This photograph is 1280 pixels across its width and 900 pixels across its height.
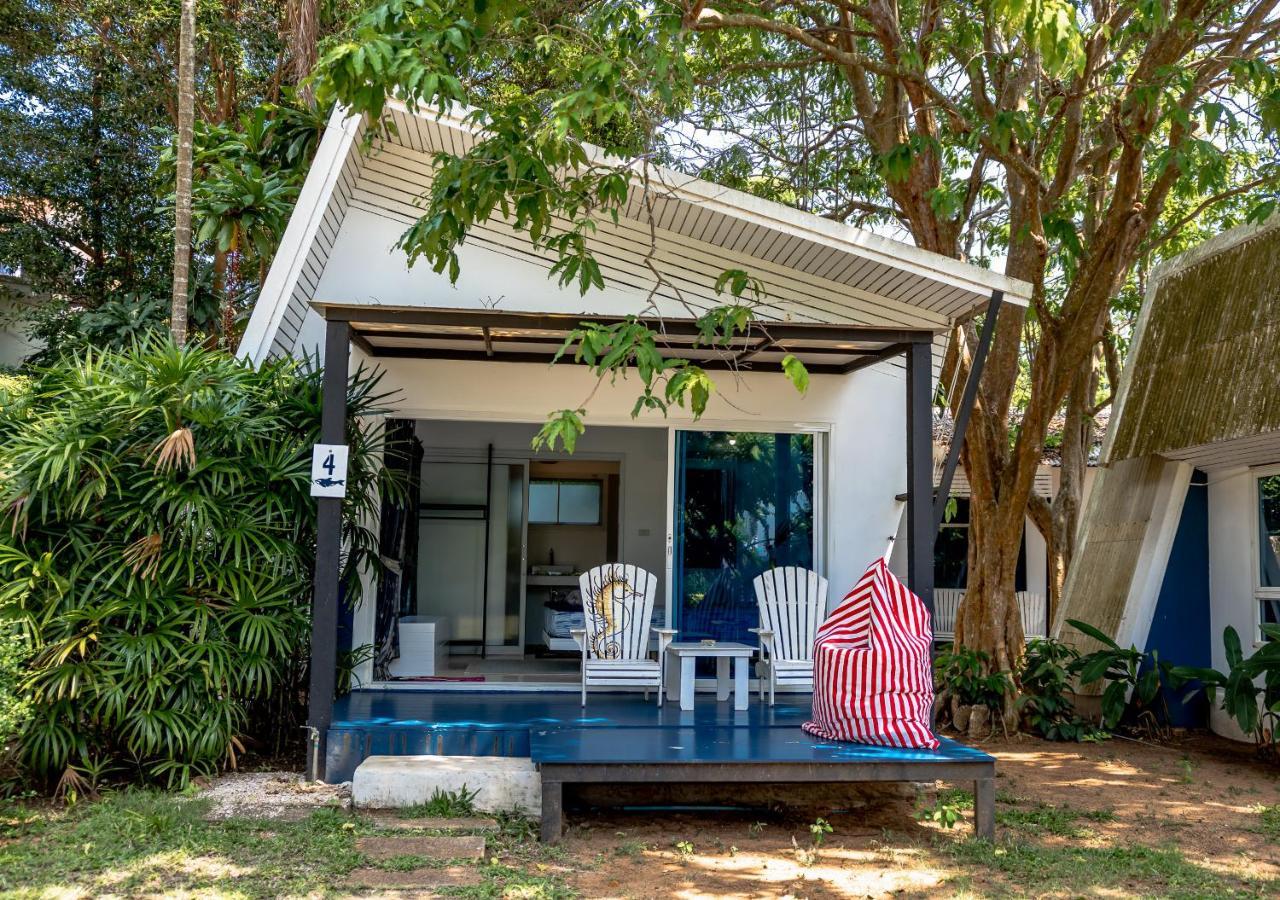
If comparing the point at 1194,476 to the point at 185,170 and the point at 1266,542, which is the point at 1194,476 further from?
the point at 185,170

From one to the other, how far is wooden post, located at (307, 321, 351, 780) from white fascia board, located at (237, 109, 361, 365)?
1094 mm

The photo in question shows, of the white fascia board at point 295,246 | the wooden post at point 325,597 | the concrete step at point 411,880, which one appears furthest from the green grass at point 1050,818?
the white fascia board at point 295,246

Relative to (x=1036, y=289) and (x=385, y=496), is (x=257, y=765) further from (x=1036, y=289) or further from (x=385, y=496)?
(x=1036, y=289)

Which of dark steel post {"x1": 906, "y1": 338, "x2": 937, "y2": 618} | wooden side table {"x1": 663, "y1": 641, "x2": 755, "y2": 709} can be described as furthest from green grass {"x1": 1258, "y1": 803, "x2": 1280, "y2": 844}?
wooden side table {"x1": 663, "y1": 641, "x2": 755, "y2": 709}

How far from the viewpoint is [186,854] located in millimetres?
4816

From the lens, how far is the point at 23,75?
1386 cm

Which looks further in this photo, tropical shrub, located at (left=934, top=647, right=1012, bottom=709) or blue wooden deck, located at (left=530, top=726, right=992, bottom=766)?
tropical shrub, located at (left=934, top=647, right=1012, bottom=709)

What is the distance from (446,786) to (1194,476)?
658cm

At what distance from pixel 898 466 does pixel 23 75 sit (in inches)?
464

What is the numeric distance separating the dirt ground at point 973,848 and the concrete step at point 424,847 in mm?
413

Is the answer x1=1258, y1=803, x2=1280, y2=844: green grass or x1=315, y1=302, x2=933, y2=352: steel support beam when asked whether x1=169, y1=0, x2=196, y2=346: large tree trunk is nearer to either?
x1=315, y1=302, x2=933, y2=352: steel support beam

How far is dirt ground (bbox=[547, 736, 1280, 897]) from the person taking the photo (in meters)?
4.78

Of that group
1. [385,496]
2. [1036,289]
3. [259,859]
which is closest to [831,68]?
[1036,289]

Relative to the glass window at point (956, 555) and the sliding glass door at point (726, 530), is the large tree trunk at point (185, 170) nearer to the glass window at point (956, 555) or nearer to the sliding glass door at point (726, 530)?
the sliding glass door at point (726, 530)
